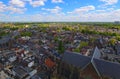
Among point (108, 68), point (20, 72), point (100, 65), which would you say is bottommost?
point (20, 72)

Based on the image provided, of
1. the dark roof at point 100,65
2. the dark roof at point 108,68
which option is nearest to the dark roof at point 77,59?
the dark roof at point 100,65

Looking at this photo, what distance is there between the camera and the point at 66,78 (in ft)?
96.9

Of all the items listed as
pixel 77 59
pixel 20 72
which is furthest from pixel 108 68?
pixel 20 72

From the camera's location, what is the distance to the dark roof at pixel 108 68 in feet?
77.9

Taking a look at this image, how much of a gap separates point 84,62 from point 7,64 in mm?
23767

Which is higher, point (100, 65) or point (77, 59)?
point (100, 65)

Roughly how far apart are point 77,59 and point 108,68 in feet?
20.6

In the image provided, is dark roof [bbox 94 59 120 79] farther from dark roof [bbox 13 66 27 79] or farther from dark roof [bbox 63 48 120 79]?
dark roof [bbox 13 66 27 79]

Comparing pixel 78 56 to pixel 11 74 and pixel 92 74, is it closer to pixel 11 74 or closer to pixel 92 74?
pixel 92 74

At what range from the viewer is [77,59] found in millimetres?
29031

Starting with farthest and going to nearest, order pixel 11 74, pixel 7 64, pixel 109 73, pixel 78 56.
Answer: pixel 7 64, pixel 11 74, pixel 78 56, pixel 109 73

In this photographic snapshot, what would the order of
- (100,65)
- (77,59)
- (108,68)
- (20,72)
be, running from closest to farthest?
1. (108,68)
2. (100,65)
3. (77,59)
4. (20,72)

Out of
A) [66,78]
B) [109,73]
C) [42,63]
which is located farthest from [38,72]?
[109,73]

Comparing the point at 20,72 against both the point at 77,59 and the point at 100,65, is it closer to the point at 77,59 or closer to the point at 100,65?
the point at 77,59
